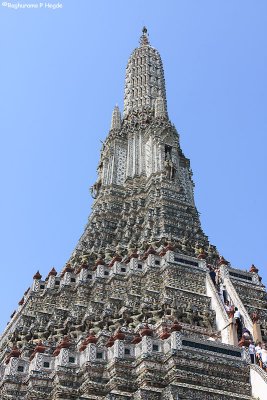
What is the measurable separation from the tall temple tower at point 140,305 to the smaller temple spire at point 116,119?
0.34 m

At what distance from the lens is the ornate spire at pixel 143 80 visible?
55.3 meters

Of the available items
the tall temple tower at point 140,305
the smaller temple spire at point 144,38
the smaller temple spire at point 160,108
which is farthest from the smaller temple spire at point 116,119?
the smaller temple spire at point 144,38

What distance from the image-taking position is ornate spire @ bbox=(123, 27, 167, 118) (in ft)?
182

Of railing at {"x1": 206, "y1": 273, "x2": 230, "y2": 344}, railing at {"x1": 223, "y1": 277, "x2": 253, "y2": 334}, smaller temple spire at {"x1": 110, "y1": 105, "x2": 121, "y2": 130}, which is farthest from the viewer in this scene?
smaller temple spire at {"x1": 110, "y1": 105, "x2": 121, "y2": 130}

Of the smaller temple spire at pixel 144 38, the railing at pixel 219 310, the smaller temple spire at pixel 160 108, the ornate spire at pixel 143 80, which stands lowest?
the railing at pixel 219 310

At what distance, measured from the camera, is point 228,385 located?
19.8 meters

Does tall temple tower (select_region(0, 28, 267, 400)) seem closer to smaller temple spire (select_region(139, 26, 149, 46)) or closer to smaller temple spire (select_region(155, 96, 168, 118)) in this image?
smaller temple spire (select_region(155, 96, 168, 118))

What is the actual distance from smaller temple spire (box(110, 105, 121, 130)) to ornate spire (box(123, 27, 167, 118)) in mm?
654

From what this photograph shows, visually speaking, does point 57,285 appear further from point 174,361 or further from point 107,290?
point 174,361

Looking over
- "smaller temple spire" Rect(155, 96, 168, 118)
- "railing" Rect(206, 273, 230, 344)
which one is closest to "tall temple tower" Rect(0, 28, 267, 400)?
"railing" Rect(206, 273, 230, 344)

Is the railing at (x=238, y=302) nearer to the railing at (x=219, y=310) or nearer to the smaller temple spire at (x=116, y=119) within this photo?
the railing at (x=219, y=310)

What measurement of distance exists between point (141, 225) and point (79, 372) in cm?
1816

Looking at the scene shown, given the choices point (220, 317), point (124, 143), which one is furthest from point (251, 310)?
point (124, 143)

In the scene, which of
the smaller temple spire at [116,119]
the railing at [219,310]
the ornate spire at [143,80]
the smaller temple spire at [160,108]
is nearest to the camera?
the railing at [219,310]
